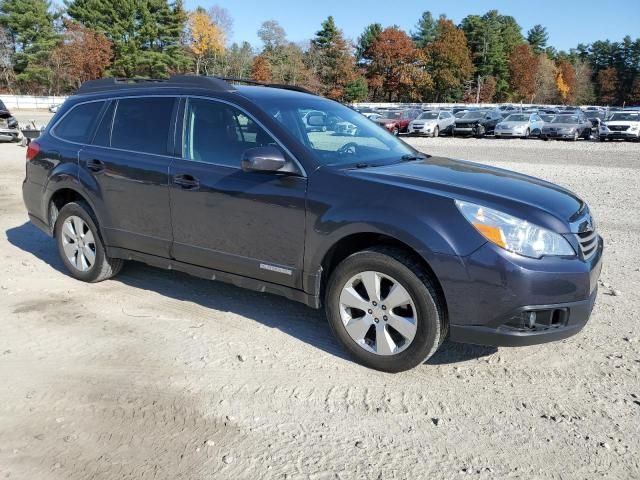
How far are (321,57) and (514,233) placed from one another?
277 ft

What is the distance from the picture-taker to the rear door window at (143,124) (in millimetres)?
4648

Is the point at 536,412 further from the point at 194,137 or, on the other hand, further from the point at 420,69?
the point at 420,69

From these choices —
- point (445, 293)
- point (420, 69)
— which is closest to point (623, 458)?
point (445, 293)

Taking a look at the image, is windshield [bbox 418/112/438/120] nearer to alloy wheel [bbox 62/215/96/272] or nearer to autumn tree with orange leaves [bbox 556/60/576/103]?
alloy wheel [bbox 62/215/96/272]

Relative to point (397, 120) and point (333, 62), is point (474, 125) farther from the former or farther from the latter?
point (333, 62)

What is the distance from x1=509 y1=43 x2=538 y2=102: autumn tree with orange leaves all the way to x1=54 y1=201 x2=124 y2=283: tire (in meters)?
117

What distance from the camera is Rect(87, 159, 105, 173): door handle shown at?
500 centimetres

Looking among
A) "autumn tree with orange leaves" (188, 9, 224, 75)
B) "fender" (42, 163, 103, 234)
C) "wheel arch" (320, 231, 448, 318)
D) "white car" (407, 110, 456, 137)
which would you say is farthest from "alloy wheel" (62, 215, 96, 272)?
"autumn tree with orange leaves" (188, 9, 224, 75)

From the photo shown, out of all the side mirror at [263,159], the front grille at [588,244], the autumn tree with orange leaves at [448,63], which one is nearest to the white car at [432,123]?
the front grille at [588,244]

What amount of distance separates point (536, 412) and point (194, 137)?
313 centimetres

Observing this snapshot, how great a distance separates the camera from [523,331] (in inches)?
129

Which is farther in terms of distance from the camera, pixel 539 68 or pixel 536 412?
pixel 539 68

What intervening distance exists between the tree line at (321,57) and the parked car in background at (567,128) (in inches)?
2041

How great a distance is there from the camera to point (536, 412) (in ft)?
10.6
